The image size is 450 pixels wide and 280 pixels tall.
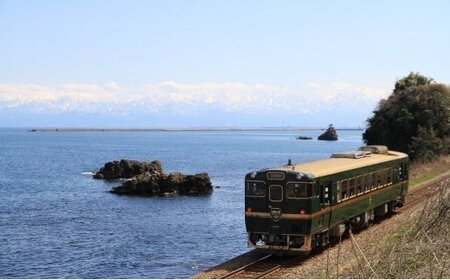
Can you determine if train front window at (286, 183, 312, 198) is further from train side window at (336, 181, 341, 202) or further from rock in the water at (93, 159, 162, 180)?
rock in the water at (93, 159, 162, 180)

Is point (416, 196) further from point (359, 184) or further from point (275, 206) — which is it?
point (275, 206)

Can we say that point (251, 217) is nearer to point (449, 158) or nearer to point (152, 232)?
point (152, 232)

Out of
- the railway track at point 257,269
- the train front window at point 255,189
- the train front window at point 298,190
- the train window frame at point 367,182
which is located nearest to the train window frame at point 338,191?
the train front window at point 298,190

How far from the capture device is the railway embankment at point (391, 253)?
530 inches

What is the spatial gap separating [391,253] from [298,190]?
870cm

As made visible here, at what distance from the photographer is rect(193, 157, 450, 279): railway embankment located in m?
13.5

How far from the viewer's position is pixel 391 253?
45.8ft

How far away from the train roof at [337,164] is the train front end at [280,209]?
0.55m

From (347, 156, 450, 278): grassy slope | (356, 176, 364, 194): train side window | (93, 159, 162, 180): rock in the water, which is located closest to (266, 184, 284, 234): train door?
(356, 176, 364, 194): train side window

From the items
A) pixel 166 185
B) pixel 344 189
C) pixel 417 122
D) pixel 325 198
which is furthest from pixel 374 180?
pixel 417 122

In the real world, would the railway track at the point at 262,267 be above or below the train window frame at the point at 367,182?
below

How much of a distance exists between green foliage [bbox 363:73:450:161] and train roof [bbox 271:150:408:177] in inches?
1526

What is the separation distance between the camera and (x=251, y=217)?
2331 centimetres

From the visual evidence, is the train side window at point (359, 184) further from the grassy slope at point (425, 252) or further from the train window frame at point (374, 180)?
the grassy slope at point (425, 252)
